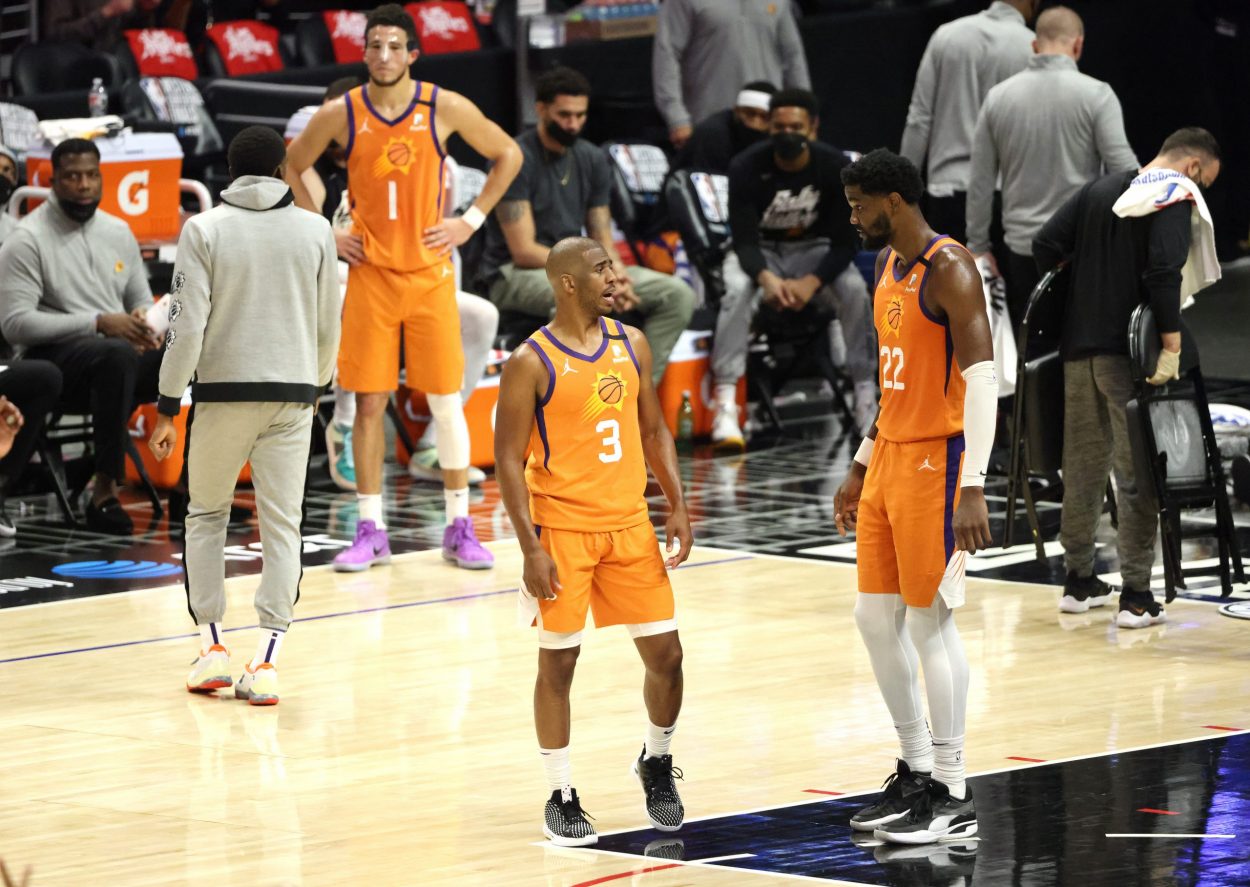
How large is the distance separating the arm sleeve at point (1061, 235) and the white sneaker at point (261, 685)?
3072 millimetres

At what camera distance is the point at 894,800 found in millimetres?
5191

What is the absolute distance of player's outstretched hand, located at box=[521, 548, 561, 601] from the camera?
5.11 meters

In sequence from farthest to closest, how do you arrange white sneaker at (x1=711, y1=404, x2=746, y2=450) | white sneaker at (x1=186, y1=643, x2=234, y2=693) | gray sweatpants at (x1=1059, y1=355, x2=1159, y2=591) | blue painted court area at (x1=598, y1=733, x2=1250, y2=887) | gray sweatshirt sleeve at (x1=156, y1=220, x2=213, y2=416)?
1. white sneaker at (x1=711, y1=404, x2=746, y2=450)
2. gray sweatpants at (x1=1059, y1=355, x2=1159, y2=591)
3. white sneaker at (x1=186, y1=643, x2=234, y2=693)
4. gray sweatshirt sleeve at (x1=156, y1=220, x2=213, y2=416)
5. blue painted court area at (x1=598, y1=733, x2=1250, y2=887)

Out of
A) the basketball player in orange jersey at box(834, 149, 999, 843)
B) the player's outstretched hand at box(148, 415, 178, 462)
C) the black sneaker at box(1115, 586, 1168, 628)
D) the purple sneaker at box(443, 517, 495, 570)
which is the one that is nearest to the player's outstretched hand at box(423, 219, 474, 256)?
the purple sneaker at box(443, 517, 495, 570)

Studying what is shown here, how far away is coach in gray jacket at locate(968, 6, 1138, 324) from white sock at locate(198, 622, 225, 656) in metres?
4.35

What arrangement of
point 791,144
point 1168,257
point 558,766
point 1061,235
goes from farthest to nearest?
point 791,144 → point 1061,235 → point 1168,257 → point 558,766

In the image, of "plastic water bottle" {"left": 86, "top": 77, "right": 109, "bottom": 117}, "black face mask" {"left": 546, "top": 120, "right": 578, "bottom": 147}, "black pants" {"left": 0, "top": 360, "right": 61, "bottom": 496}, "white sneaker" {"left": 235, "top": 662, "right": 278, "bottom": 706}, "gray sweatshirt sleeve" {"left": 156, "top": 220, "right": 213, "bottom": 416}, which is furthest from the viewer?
"plastic water bottle" {"left": 86, "top": 77, "right": 109, "bottom": 117}

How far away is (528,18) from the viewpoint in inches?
542

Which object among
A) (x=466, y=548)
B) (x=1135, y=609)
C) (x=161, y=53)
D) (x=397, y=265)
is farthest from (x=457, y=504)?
(x=161, y=53)

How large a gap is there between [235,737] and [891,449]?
2.14 meters

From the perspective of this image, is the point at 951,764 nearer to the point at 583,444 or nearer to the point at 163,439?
the point at 583,444

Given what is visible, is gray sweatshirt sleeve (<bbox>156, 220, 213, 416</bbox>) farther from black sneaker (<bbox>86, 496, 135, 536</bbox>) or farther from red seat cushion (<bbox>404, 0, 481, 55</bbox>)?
red seat cushion (<bbox>404, 0, 481, 55</bbox>)

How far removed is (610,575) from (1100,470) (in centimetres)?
302

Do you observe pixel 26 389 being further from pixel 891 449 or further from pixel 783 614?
pixel 891 449
